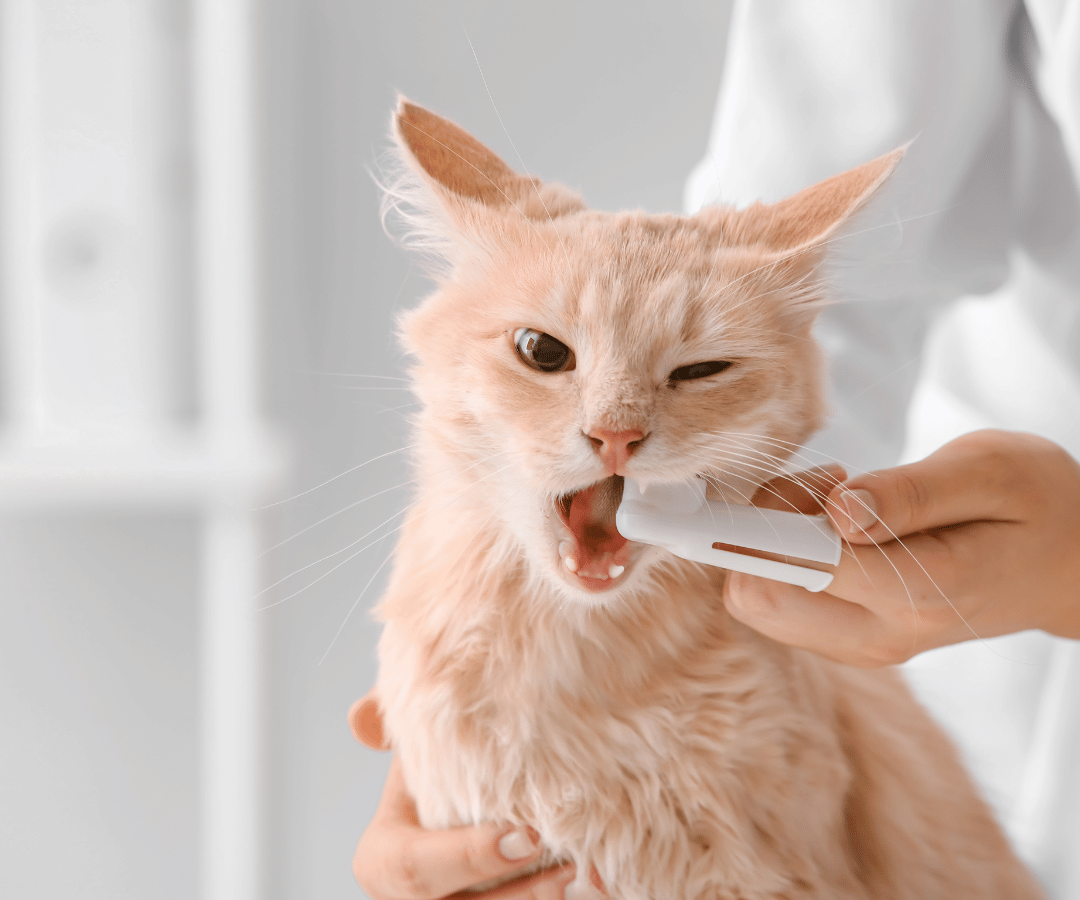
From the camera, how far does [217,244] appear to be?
175 cm

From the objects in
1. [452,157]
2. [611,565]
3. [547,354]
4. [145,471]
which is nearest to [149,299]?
[145,471]

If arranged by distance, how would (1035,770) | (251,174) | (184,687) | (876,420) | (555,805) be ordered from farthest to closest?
(184,687)
(251,174)
(876,420)
(1035,770)
(555,805)

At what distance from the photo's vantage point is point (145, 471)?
1.67m

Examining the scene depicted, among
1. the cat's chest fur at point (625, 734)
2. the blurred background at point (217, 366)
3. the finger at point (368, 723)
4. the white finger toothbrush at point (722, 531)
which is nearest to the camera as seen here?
the white finger toothbrush at point (722, 531)

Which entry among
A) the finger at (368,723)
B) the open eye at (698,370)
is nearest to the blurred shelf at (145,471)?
the finger at (368,723)

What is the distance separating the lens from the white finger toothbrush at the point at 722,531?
0.68m

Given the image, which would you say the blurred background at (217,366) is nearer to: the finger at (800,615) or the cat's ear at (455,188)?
the cat's ear at (455,188)

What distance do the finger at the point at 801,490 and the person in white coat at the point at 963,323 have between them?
0.10 meters

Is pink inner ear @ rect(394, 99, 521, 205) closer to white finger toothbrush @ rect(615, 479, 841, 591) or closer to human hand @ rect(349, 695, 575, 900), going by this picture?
white finger toothbrush @ rect(615, 479, 841, 591)

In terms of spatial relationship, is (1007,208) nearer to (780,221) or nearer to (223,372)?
(780,221)

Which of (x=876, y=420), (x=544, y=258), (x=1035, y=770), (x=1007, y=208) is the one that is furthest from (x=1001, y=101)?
(x=1035, y=770)

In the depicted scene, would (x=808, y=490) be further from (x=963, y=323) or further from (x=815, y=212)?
(x=963, y=323)

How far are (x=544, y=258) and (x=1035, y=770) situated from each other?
40.1 inches

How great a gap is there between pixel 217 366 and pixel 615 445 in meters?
1.36
